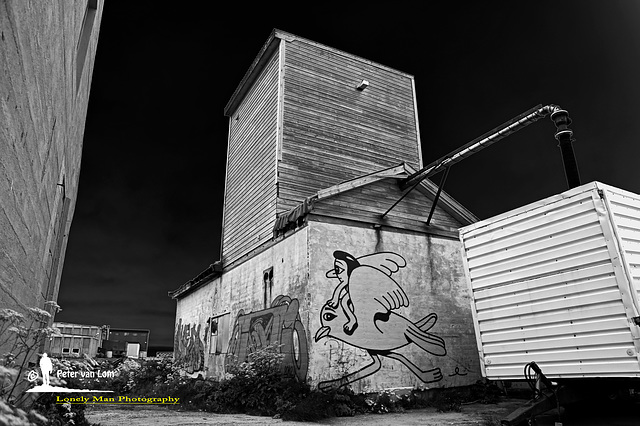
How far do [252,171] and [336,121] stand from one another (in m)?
3.68

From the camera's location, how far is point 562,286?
6.83m

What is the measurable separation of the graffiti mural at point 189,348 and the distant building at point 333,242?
13cm

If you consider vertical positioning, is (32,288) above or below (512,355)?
above

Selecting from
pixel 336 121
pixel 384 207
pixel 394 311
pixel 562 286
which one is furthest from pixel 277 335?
pixel 336 121

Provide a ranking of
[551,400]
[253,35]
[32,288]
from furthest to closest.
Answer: [253,35] → [551,400] → [32,288]

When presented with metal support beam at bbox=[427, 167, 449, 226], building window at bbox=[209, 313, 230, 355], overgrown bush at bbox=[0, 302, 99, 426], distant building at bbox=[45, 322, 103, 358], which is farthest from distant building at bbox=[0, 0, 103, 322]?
distant building at bbox=[45, 322, 103, 358]

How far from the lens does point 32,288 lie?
4.21 m

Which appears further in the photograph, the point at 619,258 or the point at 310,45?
the point at 310,45

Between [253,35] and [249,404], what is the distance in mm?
15274

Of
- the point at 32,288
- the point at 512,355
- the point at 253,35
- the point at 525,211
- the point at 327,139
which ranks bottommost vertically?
the point at 512,355

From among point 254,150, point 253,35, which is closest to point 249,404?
point 254,150

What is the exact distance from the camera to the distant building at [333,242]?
1085 centimetres

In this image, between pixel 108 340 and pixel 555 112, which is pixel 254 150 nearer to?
pixel 555 112

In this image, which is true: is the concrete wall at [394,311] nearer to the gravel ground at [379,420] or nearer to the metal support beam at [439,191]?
the metal support beam at [439,191]
